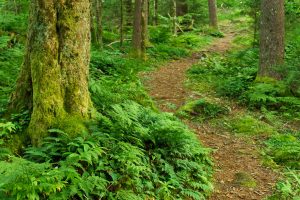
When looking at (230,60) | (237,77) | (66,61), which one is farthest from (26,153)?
(230,60)

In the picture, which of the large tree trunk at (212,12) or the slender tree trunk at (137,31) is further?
the large tree trunk at (212,12)

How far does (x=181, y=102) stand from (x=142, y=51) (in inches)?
201

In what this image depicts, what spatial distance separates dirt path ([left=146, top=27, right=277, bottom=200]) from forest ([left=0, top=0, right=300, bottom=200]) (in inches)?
0.8

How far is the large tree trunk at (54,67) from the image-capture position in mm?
4902

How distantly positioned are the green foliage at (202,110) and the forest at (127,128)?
0.03m

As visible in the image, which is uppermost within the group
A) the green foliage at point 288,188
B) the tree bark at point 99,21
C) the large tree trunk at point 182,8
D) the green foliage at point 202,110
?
the large tree trunk at point 182,8

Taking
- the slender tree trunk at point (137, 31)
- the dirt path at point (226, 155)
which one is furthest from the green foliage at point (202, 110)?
the slender tree trunk at point (137, 31)

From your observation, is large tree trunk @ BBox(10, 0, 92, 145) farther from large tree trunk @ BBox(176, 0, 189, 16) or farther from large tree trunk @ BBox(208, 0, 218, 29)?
large tree trunk @ BBox(208, 0, 218, 29)

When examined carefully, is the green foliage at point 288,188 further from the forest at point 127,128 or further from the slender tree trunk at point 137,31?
the slender tree trunk at point 137,31

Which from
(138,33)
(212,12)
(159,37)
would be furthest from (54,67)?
(212,12)

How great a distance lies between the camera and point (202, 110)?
9422 mm

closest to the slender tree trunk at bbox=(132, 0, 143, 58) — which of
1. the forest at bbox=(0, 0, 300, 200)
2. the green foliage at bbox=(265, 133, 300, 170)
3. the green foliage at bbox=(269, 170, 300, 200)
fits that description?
the forest at bbox=(0, 0, 300, 200)

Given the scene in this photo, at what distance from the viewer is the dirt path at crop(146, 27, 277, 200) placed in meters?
5.98

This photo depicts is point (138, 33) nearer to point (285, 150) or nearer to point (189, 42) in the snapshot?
point (189, 42)
